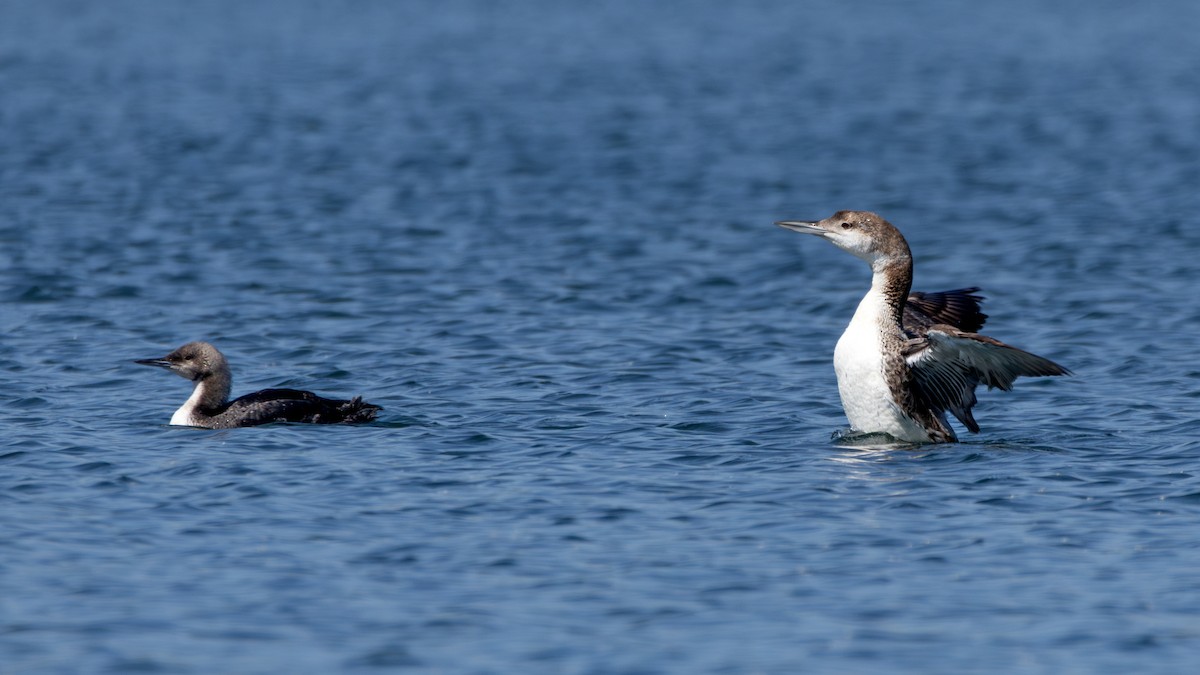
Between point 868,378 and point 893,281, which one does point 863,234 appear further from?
point 868,378

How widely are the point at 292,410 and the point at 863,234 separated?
4.03 meters

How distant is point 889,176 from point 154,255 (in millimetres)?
12336

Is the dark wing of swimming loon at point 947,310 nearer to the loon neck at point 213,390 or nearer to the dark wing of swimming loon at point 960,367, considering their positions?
the dark wing of swimming loon at point 960,367

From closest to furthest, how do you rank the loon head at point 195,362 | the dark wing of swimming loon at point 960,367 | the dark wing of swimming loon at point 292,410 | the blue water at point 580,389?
the blue water at point 580,389
the dark wing of swimming loon at point 960,367
the dark wing of swimming loon at point 292,410
the loon head at point 195,362

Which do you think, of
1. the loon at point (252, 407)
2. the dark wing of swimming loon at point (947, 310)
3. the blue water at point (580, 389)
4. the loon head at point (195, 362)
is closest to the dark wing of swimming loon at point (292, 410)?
the loon at point (252, 407)

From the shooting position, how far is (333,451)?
10867 mm

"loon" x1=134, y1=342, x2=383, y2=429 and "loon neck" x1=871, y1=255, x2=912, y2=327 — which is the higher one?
"loon neck" x1=871, y1=255, x2=912, y2=327

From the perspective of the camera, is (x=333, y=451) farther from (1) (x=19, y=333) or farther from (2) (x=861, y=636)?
(1) (x=19, y=333)

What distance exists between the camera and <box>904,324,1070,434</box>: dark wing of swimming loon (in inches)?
414

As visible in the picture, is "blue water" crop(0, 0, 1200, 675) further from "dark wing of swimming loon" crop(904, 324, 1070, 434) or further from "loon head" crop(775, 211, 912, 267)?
"loon head" crop(775, 211, 912, 267)

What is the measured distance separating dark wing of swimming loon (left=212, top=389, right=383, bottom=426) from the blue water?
0.16 m

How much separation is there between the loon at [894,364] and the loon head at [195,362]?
166 inches

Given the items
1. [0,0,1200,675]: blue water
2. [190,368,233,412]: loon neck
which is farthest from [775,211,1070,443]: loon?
[190,368,233,412]: loon neck

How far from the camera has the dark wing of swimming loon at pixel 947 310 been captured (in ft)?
40.6
